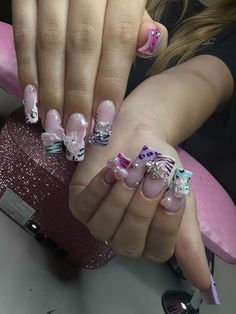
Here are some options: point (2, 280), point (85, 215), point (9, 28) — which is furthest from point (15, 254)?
point (9, 28)

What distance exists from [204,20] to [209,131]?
0.14m

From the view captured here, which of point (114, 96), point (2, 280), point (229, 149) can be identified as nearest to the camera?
point (114, 96)

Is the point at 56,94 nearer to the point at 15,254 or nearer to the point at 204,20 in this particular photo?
the point at 15,254

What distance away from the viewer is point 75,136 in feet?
0.91

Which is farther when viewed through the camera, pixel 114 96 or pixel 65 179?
pixel 65 179

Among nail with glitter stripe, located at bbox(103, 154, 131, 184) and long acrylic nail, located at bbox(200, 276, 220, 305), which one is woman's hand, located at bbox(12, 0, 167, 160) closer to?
nail with glitter stripe, located at bbox(103, 154, 131, 184)

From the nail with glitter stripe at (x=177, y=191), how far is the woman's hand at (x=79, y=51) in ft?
0.18

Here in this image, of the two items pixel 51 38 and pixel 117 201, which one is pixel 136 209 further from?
pixel 51 38

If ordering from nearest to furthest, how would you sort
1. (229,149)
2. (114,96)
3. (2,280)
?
1. (114,96)
2. (2,280)
3. (229,149)

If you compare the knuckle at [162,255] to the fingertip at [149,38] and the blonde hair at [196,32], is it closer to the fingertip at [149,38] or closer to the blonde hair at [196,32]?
the fingertip at [149,38]

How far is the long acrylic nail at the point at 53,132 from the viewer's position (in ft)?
0.89

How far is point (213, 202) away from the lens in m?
0.39

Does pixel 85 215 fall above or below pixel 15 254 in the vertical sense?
above

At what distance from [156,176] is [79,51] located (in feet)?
0.28
